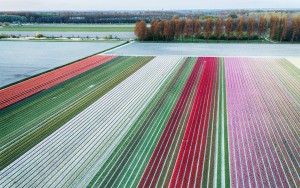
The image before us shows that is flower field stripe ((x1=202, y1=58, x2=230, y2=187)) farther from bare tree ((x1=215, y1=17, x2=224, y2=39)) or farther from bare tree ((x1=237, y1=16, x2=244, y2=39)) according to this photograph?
bare tree ((x1=237, y1=16, x2=244, y2=39))

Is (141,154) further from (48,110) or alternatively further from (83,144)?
(48,110)

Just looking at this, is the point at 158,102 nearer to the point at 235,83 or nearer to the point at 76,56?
the point at 235,83

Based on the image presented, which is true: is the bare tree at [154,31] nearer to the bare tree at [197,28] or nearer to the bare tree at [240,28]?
the bare tree at [197,28]

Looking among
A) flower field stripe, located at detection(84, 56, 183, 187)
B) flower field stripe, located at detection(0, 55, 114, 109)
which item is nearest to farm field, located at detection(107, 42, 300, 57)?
flower field stripe, located at detection(0, 55, 114, 109)

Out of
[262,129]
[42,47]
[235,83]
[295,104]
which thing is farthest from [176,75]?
[42,47]

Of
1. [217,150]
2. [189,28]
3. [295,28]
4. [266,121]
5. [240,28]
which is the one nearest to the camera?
[217,150]

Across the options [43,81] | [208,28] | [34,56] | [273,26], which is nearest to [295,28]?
[273,26]

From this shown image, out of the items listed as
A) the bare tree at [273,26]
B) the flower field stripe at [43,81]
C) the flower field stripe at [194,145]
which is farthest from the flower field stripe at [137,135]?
the bare tree at [273,26]
